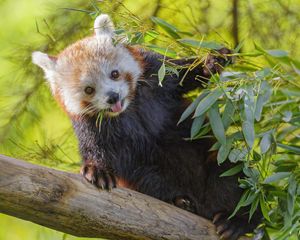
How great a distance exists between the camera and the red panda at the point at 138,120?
331 cm

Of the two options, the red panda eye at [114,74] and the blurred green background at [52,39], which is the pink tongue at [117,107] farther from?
the blurred green background at [52,39]

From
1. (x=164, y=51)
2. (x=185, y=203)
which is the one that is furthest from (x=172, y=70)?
(x=185, y=203)

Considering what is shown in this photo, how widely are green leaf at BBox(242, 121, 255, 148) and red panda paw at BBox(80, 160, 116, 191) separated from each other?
2.11 ft

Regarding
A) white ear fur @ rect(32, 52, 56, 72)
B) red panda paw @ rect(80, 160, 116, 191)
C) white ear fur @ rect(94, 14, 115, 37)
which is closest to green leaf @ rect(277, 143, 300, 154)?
red panda paw @ rect(80, 160, 116, 191)

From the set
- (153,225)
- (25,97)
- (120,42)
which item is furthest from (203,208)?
(25,97)

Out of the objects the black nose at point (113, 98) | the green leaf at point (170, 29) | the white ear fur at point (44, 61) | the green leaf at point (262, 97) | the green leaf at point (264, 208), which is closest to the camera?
the green leaf at point (262, 97)

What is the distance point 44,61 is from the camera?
3.49 metres

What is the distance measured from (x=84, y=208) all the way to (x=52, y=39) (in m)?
1.36

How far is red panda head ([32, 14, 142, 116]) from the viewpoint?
3.33 meters

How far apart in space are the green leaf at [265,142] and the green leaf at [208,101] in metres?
0.27

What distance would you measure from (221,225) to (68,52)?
1.20 m

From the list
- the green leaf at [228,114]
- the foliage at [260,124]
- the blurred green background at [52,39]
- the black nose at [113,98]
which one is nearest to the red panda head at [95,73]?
the black nose at [113,98]

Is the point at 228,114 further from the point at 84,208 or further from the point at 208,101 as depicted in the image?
the point at 84,208

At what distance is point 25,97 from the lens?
3742 millimetres
